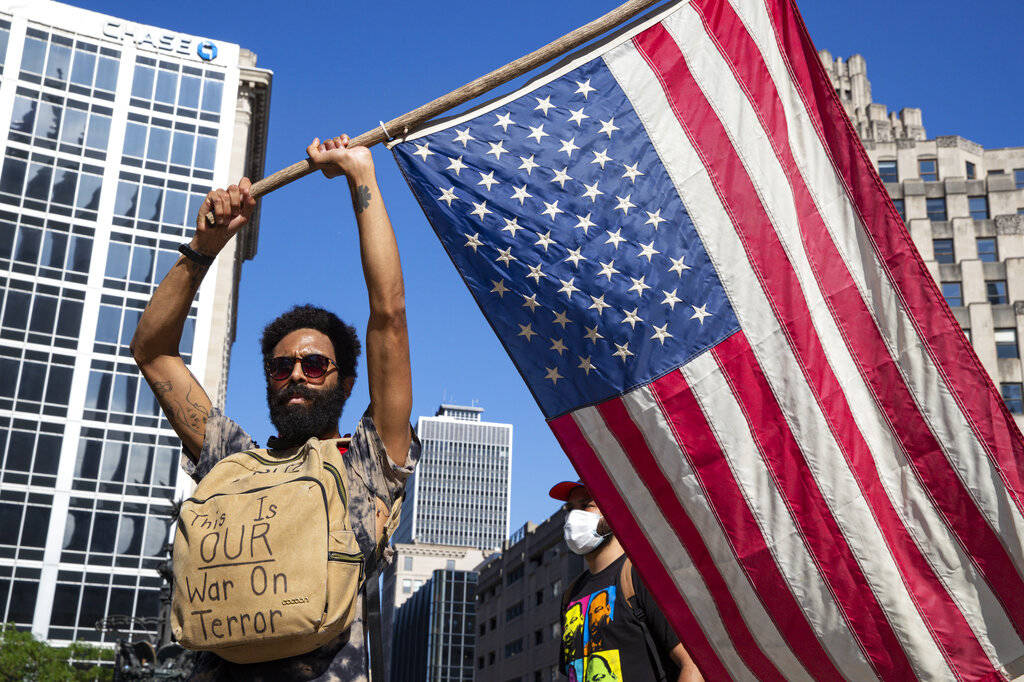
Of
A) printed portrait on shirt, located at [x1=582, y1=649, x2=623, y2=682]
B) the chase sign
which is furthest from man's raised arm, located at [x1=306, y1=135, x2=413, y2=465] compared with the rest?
the chase sign

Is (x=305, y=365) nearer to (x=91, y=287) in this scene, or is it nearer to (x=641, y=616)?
(x=641, y=616)

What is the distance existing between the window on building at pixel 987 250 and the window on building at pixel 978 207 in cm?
161

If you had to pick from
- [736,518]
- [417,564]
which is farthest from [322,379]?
[417,564]

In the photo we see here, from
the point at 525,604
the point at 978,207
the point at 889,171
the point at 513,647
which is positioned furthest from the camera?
the point at 513,647

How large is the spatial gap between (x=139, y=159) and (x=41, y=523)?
1709 cm

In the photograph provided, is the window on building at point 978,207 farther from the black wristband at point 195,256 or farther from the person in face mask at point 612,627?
the black wristband at point 195,256

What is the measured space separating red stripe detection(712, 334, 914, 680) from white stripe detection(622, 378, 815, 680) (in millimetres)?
75

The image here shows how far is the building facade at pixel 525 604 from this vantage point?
68.9 metres

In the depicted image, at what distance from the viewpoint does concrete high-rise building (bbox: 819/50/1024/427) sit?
4947 centimetres

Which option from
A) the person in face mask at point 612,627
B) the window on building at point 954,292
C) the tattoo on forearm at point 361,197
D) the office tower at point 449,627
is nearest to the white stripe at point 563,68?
the tattoo on forearm at point 361,197

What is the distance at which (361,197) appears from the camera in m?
3.67

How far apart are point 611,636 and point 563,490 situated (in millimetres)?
1429

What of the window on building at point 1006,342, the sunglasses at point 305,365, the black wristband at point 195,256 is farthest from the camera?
the window on building at point 1006,342

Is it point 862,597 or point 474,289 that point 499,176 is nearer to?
point 474,289
